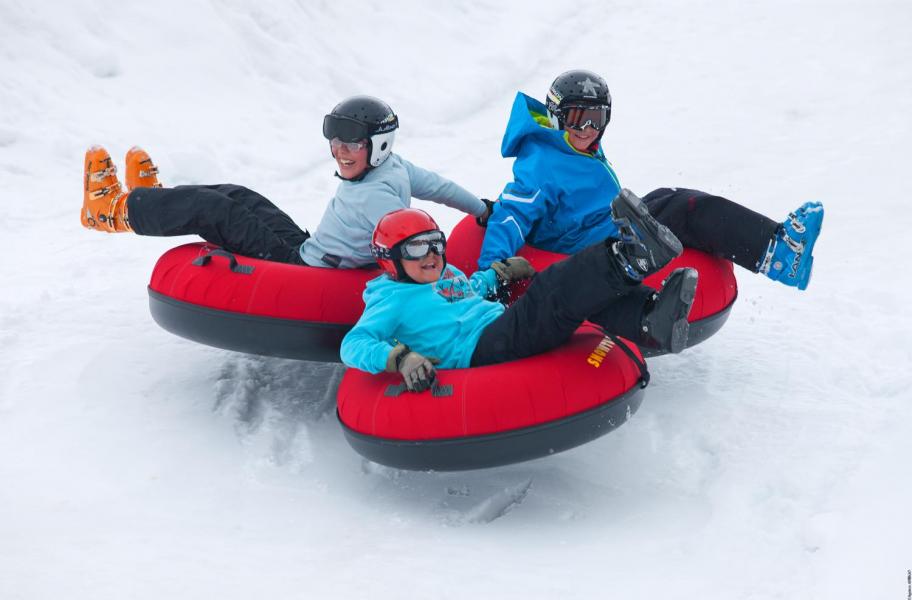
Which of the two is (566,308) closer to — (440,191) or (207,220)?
(440,191)

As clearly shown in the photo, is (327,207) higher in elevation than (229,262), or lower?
higher

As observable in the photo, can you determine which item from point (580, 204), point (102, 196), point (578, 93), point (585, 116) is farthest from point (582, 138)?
point (102, 196)

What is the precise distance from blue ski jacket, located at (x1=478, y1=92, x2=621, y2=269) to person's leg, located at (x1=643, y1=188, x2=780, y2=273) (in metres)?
0.28

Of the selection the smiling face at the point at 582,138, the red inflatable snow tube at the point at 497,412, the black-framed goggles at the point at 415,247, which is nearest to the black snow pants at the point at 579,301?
the red inflatable snow tube at the point at 497,412

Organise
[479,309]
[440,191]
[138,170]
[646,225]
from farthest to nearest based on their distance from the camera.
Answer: [138,170] → [440,191] → [479,309] → [646,225]

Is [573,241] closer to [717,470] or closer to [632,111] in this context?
[717,470]

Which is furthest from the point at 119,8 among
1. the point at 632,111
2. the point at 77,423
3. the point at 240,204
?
the point at 77,423

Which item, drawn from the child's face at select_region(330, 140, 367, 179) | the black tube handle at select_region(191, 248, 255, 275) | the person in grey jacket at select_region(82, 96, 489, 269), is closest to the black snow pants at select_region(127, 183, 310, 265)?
the person in grey jacket at select_region(82, 96, 489, 269)

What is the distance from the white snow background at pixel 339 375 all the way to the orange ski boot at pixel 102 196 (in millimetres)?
633

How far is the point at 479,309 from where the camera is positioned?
4.11 m

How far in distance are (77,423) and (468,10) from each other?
899 centimetres

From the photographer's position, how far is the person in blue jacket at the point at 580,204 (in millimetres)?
4543

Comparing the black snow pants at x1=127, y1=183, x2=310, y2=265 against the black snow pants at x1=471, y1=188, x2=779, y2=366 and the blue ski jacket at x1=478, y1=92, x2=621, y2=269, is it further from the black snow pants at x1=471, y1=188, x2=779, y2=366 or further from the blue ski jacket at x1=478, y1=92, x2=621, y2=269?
the black snow pants at x1=471, y1=188, x2=779, y2=366

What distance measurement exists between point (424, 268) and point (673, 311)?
1041 mm
